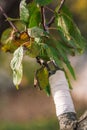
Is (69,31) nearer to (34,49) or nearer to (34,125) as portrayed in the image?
(34,49)

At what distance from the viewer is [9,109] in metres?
3.26

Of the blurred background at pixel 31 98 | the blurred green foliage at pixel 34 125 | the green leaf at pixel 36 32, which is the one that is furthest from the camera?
the blurred background at pixel 31 98

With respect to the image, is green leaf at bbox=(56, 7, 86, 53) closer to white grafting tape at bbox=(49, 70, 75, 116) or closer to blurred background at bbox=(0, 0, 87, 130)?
white grafting tape at bbox=(49, 70, 75, 116)

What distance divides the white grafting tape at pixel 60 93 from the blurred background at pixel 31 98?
2.18 metres

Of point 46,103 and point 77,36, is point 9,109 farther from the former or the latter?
point 77,36

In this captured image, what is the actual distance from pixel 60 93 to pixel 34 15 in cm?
10

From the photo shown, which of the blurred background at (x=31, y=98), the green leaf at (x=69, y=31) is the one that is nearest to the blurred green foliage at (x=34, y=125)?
the blurred background at (x=31, y=98)

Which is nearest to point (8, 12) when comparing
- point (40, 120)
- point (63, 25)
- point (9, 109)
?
point (63, 25)

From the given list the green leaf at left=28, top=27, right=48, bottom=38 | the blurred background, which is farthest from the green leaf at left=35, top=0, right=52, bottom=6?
the blurred background

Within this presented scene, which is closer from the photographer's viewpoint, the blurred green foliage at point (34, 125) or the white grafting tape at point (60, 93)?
the white grafting tape at point (60, 93)

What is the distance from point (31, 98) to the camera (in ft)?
10.9

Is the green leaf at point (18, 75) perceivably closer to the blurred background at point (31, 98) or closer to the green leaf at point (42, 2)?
the green leaf at point (42, 2)

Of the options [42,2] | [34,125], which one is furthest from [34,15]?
[34,125]

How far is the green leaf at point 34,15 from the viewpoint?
0.59 metres
